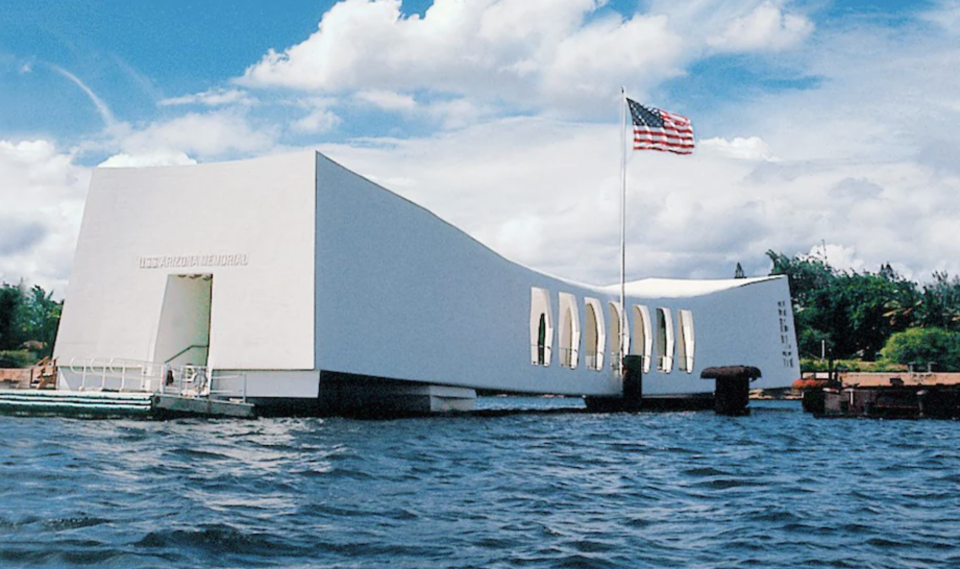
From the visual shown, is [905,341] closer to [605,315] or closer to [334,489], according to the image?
[605,315]

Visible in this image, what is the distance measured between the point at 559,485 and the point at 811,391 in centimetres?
2914

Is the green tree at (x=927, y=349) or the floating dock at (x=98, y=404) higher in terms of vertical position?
the green tree at (x=927, y=349)

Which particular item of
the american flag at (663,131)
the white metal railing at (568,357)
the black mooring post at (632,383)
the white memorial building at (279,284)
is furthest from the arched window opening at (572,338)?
the white memorial building at (279,284)

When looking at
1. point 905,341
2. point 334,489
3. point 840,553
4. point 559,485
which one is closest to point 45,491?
point 334,489

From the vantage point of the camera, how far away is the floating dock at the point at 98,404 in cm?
1783

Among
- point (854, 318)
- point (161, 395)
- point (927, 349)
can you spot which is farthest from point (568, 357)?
point (854, 318)

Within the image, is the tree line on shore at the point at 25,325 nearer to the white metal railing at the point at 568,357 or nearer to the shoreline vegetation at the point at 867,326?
the shoreline vegetation at the point at 867,326

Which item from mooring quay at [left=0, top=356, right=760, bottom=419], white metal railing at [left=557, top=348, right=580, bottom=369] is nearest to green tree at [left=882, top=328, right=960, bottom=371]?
white metal railing at [left=557, top=348, right=580, bottom=369]

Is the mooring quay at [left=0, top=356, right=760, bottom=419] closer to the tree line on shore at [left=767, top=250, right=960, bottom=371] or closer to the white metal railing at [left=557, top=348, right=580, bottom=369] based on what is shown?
the white metal railing at [left=557, top=348, right=580, bottom=369]

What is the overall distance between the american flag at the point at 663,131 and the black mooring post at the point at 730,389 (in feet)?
21.7

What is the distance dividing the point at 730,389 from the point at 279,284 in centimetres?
1577

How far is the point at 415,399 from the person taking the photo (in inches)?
1089

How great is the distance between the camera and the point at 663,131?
101ft

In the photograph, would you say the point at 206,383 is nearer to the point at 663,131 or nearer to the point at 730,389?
the point at 663,131
